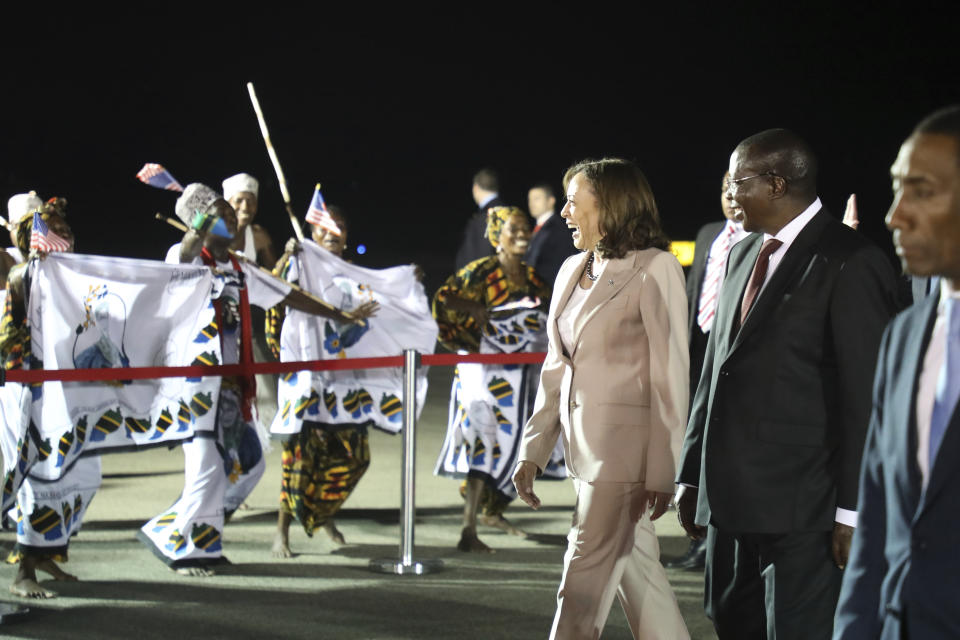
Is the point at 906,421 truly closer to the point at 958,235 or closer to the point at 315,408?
the point at 958,235

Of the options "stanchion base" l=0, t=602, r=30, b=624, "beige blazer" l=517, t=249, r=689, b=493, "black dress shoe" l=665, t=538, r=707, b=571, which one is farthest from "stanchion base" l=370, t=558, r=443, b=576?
"beige blazer" l=517, t=249, r=689, b=493

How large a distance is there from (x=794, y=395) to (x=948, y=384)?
147 centimetres

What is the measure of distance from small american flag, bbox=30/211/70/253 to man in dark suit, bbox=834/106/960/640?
17.1ft

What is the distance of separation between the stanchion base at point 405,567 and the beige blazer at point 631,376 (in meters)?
3.01

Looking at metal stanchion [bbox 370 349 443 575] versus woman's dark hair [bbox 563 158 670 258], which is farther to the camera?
metal stanchion [bbox 370 349 443 575]

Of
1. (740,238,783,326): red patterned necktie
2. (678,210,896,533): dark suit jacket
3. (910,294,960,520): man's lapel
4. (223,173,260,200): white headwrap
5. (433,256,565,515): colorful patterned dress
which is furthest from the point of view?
(223,173,260,200): white headwrap

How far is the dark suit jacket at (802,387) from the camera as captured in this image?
12.2 feet

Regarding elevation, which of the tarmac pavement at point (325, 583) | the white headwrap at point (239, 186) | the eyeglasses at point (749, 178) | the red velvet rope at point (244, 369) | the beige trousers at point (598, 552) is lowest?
the tarmac pavement at point (325, 583)

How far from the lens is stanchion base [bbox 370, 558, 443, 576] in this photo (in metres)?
7.31

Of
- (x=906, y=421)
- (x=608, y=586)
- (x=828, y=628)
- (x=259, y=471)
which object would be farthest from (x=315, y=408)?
(x=906, y=421)

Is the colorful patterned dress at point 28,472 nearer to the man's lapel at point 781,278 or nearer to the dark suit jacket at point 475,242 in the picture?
the man's lapel at point 781,278

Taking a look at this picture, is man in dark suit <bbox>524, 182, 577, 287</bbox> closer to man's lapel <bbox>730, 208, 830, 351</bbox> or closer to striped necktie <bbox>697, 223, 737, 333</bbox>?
striped necktie <bbox>697, 223, 737, 333</bbox>

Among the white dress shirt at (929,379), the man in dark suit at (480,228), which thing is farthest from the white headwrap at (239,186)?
the white dress shirt at (929,379)

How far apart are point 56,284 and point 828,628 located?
445 cm
